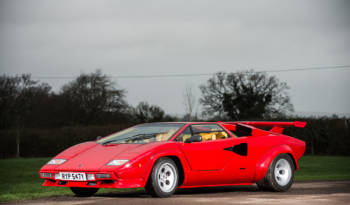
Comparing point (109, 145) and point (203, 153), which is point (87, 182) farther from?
point (203, 153)

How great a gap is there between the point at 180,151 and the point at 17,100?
148 feet

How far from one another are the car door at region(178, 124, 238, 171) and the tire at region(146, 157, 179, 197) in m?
0.39

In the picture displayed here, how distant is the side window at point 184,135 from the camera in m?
9.64

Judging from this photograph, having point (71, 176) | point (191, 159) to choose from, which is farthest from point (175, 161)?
point (71, 176)

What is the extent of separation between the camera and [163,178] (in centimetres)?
903

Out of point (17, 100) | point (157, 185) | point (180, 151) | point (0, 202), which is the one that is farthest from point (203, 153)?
point (17, 100)

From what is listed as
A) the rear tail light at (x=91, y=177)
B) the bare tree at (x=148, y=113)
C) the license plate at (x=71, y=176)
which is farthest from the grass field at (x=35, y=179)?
the bare tree at (x=148, y=113)

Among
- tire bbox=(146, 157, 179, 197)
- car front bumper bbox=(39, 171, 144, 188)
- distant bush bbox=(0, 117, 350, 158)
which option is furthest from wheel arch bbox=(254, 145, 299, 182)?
distant bush bbox=(0, 117, 350, 158)

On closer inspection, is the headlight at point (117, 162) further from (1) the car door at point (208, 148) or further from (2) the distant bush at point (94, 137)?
(2) the distant bush at point (94, 137)

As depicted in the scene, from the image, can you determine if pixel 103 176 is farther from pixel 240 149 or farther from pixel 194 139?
pixel 240 149

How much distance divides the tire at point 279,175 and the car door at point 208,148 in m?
0.96

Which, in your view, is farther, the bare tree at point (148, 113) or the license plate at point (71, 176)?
the bare tree at point (148, 113)

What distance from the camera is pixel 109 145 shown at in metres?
9.66

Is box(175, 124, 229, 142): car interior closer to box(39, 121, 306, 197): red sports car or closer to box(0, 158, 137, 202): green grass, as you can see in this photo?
box(39, 121, 306, 197): red sports car
